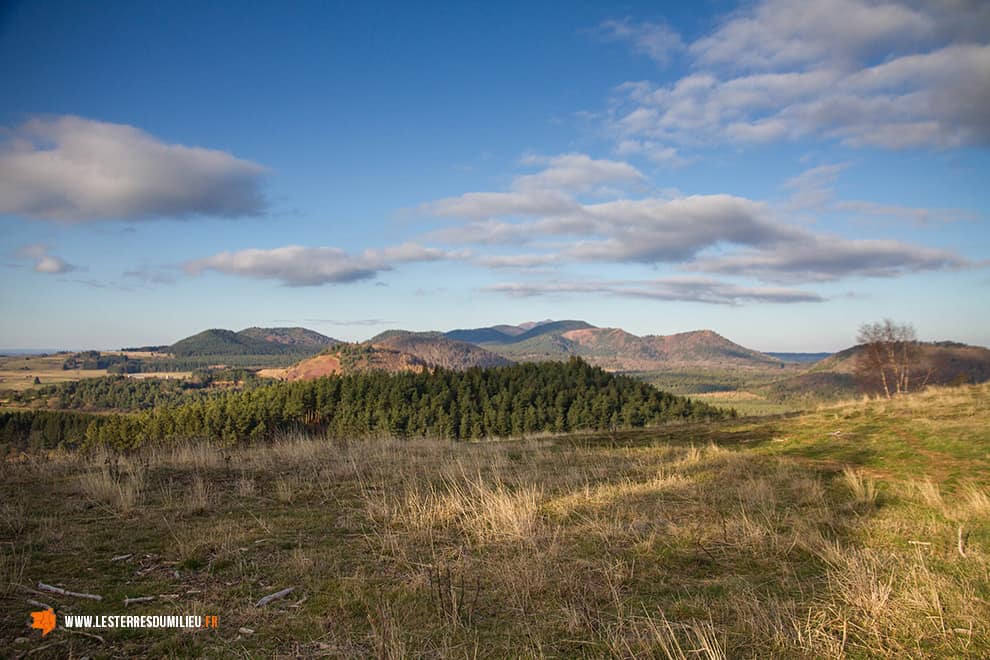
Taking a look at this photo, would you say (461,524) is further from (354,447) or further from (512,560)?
(354,447)

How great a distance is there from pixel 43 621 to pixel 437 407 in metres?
64.0

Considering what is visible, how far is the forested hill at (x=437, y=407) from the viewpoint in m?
62.5

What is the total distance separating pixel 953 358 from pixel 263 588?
163 m

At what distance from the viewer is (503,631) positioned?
14.2 ft

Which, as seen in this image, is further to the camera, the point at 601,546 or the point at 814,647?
the point at 601,546

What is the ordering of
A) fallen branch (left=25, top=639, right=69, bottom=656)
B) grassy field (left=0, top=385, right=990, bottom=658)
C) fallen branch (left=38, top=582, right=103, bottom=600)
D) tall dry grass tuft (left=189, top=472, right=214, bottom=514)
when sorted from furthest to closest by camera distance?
tall dry grass tuft (left=189, top=472, right=214, bottom=514)
fallen branch (left=38, top=582, right=103, bottom=600)
grassy field (left=0, top=385, right=990, bottom=658)
fallen branch (left=25, top=639, right=69, bottom=656)

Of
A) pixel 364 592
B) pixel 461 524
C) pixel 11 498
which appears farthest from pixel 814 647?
pixel 11 498

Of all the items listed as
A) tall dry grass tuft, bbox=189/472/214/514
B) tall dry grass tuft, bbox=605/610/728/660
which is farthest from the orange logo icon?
tall dry grass tuft, bbox=605/610/728/660

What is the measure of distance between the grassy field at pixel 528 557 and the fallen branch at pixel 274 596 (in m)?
0.05

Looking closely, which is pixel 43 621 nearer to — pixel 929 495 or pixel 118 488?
pixel 118 488

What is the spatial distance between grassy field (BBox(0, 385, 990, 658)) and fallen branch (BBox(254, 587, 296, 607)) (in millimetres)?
47

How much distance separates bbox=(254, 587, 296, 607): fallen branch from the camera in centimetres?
486

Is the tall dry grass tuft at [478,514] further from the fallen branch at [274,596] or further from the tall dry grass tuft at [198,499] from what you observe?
the tall dry grass tuft at [198,499]

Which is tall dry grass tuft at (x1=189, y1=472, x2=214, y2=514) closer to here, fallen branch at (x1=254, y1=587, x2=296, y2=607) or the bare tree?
fallen branch at (x1=254, y1=587, x2=296, y2=607)
